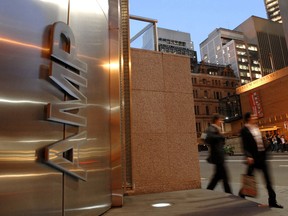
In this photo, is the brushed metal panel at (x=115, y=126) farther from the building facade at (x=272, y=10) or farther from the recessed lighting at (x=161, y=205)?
the building facade at (x=272, y=10)

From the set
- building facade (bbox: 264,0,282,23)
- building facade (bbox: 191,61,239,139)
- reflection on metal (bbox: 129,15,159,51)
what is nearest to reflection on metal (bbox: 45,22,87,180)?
reflection on metal (bbox: 129,15,159,51)

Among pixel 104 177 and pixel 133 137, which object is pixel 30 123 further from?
pixel 133 137

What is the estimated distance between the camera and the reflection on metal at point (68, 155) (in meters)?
2.62

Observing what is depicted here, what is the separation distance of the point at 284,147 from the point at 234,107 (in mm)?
25363

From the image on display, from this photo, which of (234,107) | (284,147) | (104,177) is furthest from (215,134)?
(234,107)

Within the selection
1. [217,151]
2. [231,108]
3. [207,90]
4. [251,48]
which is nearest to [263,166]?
[217,151]

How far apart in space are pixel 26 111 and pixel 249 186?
401 centimetres

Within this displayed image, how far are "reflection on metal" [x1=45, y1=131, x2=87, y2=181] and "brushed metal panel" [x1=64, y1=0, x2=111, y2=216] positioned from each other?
9 centimetres

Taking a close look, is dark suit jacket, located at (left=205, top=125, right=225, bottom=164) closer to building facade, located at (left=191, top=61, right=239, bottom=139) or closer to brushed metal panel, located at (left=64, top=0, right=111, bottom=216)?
brushed metal panel, located at (left=64, top=0, right=111, bottom=216)

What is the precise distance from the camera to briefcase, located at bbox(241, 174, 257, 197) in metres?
4.73

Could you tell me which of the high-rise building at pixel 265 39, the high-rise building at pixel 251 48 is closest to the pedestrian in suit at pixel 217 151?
the high-rise building at pixel 251 48

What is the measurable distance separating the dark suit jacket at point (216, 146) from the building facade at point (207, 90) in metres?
54.2

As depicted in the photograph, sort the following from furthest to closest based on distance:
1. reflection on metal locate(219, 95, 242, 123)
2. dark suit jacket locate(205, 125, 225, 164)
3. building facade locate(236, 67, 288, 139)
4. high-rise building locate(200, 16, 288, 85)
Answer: high-rise building locate(200, 16, 288, 85) < reflection on metal locate(219, 95, 242, 123) < building facade locate(236, 67, 288, 139) < dark suit jacket locate(205, 125, 225, 164)

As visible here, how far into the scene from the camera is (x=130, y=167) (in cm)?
609
